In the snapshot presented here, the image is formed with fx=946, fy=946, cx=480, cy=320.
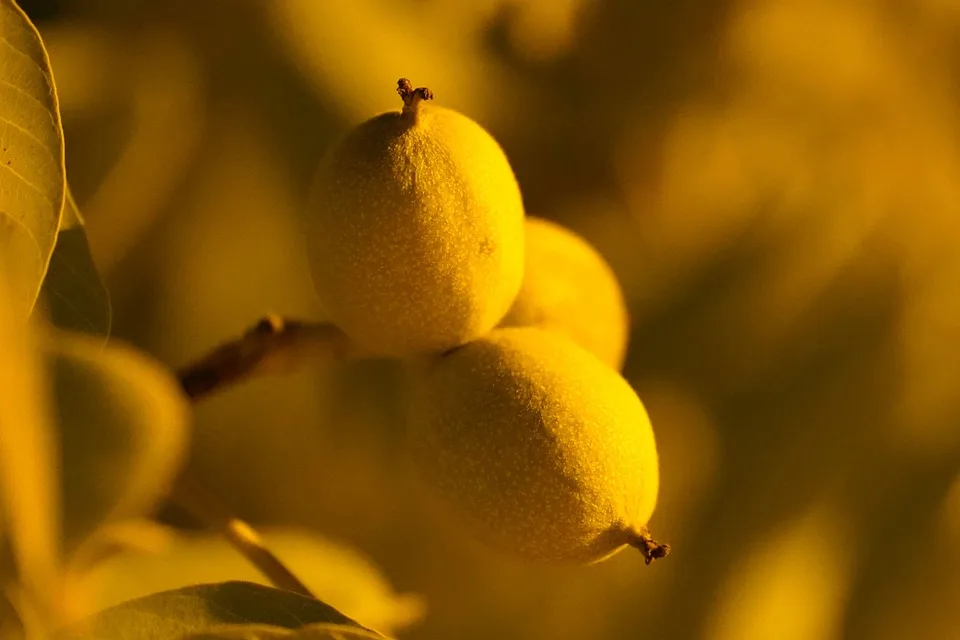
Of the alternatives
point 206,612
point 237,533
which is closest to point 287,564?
point 237,533

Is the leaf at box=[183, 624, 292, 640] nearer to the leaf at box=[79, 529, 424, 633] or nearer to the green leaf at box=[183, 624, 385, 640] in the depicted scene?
the green leaf at box=[183, 624, 385, 640]

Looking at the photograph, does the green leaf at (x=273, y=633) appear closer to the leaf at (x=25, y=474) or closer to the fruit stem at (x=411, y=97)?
the leaf at (x=25, y=474)

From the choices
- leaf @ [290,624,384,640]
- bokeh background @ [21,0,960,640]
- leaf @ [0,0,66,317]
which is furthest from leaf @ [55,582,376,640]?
bokeh background @ [21,0,960,640]

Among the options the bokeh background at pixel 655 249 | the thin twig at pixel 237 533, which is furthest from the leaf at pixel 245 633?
the bokeh background at pixel 655 249

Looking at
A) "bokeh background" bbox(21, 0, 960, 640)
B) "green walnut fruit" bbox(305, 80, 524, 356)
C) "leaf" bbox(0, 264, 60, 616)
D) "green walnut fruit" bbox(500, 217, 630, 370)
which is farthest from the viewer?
"bokeh background" bbox(21, 0, 960, 640)

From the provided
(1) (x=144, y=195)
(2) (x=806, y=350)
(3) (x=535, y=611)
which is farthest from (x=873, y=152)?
(1) (x=144, y=195)

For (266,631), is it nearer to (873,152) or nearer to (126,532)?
(126,532)
